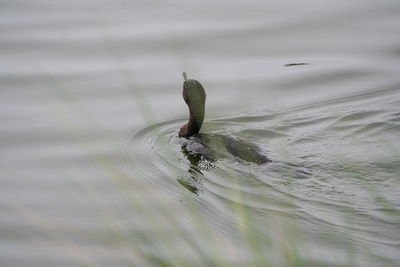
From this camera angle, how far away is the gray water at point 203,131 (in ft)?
17.1

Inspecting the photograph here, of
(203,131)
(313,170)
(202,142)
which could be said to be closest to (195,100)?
(202,142)

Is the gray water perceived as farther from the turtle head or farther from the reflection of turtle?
the turtle head

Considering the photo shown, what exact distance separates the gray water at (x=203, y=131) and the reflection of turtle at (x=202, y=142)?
0.35 ft

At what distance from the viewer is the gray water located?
523 cm

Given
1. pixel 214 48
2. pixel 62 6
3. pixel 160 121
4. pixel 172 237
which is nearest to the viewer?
pixel 172 237

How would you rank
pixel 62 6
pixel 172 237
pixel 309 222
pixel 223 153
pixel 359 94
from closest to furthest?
1. pixel 172 237
2. pixel 309 222
3. pixel 223 153
4. pixel 359 94
5. pixel 62 6

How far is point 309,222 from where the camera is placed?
571 cm

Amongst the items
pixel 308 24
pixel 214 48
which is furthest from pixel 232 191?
pixel 308 24

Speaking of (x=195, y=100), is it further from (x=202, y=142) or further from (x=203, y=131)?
(x=203, y=131)

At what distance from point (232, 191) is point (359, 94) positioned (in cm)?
282

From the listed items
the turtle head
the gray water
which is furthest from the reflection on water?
the turtle head

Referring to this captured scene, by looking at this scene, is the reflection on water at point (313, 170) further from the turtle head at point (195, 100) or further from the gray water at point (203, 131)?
the turtle head at point (195, 100)

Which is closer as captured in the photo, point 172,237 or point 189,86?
point 172,237

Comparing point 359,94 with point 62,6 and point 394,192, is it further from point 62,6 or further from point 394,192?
point 62,6
